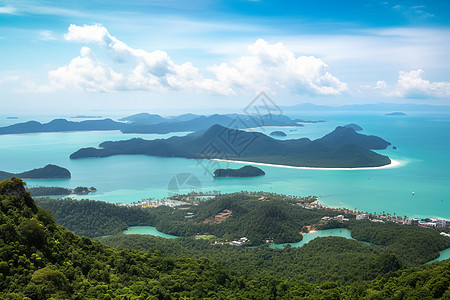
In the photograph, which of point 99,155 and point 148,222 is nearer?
point 148,222

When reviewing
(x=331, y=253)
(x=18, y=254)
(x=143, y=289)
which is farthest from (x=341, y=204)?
(x=18, y=254)

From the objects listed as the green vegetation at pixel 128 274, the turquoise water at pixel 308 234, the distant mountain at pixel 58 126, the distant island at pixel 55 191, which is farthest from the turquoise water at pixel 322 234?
the distant mountain at pixel 58 126

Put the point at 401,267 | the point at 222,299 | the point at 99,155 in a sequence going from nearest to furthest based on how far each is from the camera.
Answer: the point at 222,299 → the point at 401,267 → the point at 99,155

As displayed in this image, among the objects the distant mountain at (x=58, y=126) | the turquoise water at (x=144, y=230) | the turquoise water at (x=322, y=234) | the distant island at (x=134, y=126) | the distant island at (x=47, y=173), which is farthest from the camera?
the distant island at (x=134, y=126)

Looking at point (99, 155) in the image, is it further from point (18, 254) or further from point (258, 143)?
point (18, 254)

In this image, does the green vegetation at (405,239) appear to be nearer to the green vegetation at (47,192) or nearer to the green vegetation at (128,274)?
the green vegetation at (128,274)

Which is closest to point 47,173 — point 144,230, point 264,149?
point 144,230

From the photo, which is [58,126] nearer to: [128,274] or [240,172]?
[240,172]
